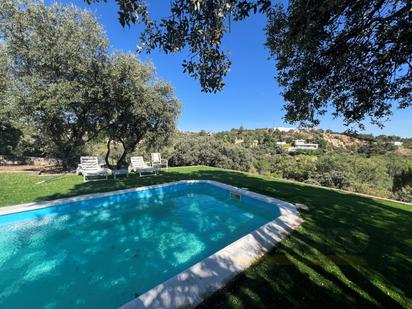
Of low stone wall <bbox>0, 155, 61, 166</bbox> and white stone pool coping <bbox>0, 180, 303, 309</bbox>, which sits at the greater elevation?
low stone wall <bbox>0, 155, 61, 166</bbox>

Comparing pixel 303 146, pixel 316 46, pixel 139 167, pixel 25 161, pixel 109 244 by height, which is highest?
pixel 303 146

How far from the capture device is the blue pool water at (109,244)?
3.27m

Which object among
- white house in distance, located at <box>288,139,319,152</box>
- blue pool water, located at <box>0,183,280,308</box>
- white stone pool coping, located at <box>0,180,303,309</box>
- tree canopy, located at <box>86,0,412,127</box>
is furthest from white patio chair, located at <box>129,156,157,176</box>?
white house in distance, located at <box>288,139,319,152</box>

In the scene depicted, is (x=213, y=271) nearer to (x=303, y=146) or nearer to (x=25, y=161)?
(x=25, y=161)

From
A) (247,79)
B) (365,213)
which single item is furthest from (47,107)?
(247,79)

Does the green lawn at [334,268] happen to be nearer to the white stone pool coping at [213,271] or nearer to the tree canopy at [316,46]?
the white stone pool coping at [213,271]

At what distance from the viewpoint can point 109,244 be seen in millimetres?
4754

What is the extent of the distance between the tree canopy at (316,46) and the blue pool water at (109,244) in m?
3.31

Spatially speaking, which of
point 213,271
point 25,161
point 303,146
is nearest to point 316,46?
point 213,271

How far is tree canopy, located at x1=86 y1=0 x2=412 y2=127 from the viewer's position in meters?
2.72

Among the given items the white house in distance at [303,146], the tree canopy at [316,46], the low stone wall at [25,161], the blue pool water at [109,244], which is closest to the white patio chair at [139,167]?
the blue pool water at [109,244]

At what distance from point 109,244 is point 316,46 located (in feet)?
20.4

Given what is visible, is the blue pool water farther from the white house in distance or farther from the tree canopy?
the white house in distance

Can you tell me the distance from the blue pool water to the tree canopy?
3.31 m
